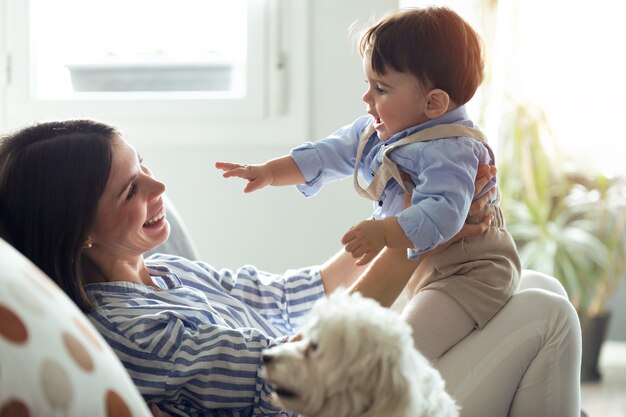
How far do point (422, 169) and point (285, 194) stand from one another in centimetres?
163

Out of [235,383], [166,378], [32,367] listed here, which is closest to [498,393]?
[235,383]

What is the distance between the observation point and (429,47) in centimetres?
156

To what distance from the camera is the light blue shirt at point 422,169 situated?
1467 millimetres

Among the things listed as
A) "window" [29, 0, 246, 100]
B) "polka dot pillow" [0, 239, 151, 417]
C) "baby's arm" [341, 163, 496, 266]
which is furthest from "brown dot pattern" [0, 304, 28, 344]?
"window" [29, 0, 246, 100]

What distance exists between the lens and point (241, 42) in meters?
3.39

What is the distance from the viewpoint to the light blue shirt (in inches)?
57.7

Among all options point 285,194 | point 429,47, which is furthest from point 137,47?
point 429,47

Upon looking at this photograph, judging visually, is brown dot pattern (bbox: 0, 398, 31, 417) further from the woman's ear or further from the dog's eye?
the woman's ear

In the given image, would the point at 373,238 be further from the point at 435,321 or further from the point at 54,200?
the point at 54,200

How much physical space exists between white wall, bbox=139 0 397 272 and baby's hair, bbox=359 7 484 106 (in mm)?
1395

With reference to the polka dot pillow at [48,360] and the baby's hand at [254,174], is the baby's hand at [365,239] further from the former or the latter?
the polka dot pillow at [48,360]

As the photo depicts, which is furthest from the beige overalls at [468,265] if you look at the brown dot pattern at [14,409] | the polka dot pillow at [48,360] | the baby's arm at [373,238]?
the brown dot pattern at [14,409]

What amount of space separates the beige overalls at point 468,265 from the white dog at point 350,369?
59 centimetres

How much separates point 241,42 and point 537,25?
192cm
